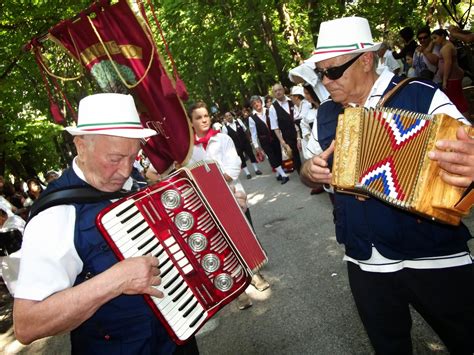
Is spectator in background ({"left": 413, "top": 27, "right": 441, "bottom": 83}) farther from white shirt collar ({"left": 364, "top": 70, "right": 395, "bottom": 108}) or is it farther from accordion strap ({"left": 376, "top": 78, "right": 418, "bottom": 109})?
accordion strap ({"left": 376, "top": 78, "right": 418, "bottom": 109})

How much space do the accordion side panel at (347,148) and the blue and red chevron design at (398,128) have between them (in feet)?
0.35

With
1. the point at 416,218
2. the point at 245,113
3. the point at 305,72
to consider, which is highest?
the point at 305,72

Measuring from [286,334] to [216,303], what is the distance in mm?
1696

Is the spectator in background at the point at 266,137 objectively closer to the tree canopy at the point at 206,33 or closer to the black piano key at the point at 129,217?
the tree canopy at the point at 206,33

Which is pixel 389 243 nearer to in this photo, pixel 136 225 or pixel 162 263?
pixel 162 263

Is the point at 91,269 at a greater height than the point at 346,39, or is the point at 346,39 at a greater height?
the point at 346,39

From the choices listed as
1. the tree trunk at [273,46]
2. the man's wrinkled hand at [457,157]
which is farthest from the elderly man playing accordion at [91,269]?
the tree trunk at [273,46]

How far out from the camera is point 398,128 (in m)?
1.75

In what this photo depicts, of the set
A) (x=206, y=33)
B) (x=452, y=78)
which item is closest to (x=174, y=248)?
(x=452, y=78)

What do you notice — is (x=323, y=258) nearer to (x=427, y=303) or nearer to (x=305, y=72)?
(x=305, y=72)

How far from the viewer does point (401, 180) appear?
5.61ft

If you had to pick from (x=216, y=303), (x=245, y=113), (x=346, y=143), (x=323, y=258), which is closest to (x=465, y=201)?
(x=346, y=143)

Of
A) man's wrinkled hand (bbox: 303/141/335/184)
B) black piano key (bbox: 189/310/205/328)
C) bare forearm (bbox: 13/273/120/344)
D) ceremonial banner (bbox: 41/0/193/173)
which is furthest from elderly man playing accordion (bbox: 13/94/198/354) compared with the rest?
ceremonial banner (bbox: 41/0/193/173)

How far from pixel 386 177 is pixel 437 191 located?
0.25 meters
